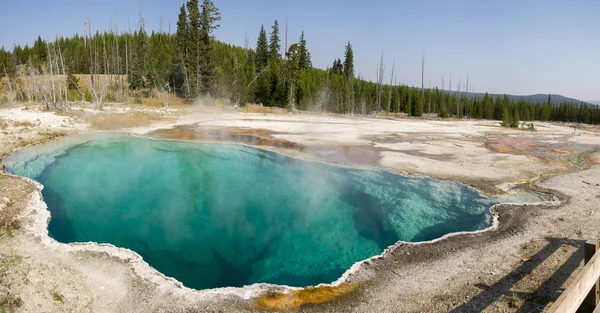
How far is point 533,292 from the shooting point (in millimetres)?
6012

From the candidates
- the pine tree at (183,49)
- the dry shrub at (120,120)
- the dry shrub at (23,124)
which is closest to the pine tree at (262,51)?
the pine tree at (183,49)

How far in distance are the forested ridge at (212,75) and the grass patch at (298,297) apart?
105 ft

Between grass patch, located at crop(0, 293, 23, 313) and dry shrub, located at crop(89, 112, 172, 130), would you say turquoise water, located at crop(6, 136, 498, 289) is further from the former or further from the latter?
dry shrub, located at crop(89, 112, 172, 130)

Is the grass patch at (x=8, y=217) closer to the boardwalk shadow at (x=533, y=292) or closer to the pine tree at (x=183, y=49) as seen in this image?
the boardwalk shadow at (x=533, y=292)

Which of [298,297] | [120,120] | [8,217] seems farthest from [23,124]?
[298,297]

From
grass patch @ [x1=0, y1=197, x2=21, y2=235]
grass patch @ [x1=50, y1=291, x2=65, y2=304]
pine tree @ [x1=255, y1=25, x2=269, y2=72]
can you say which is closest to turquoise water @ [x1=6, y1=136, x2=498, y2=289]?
grass patch @ [x1=0, y1=197, x2=21, y2=235]

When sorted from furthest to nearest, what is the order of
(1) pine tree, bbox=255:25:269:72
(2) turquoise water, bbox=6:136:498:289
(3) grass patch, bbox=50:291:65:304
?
A: (1) pine tree, bbox=255:25:269:72 < (2) turquoise water, bbox=6:136:498:289 < (3) grass patch, bbox=50:291:65:304

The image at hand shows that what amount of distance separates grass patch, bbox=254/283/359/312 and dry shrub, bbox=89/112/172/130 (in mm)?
22759

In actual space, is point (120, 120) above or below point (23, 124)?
above

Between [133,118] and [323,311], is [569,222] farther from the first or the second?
[133,118]

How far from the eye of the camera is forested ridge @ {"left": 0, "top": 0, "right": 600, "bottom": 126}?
45.8 metres

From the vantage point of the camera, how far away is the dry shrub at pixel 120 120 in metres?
25.5

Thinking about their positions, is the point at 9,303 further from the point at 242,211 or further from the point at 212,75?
the point at 212,75

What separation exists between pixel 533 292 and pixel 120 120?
2709cm
